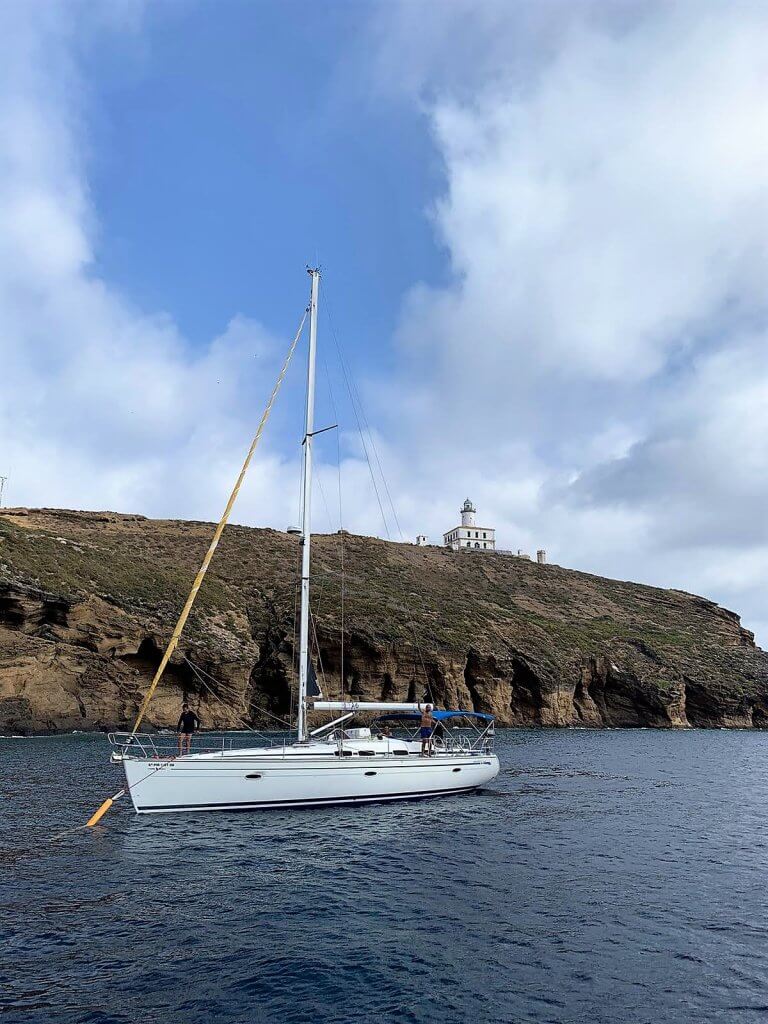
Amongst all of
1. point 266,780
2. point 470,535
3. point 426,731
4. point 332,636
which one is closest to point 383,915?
point 266,780

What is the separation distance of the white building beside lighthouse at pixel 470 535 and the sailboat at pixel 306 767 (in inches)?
5437

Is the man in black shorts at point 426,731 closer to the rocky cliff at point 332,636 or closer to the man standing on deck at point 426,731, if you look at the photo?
the man standing on deck at point 426,731

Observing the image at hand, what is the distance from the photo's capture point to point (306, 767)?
2256cm

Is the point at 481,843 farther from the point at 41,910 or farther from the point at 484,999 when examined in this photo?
the point at 41,910

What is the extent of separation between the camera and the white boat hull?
825 inches

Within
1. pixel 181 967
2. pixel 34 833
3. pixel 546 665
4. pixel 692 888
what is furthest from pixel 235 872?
pixel 546 665

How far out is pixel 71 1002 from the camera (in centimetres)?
956

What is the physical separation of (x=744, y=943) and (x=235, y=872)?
10.4m

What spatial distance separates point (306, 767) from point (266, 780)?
53.5 inches

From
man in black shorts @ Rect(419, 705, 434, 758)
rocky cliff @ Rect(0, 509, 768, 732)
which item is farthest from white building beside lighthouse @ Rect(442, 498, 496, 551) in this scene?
man in black shorts @ Rect(419, 705, 434, 758)

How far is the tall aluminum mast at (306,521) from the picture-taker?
2497 centimetres

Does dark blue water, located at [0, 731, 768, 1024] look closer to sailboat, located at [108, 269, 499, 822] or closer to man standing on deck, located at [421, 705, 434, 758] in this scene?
sailboat, located at [108, 269, 499, 822]

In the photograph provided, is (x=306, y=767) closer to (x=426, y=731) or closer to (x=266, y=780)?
(x=266, y=780)

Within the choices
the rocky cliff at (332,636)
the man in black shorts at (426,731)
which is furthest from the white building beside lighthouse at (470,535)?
the man in black shorts at (426,731)
